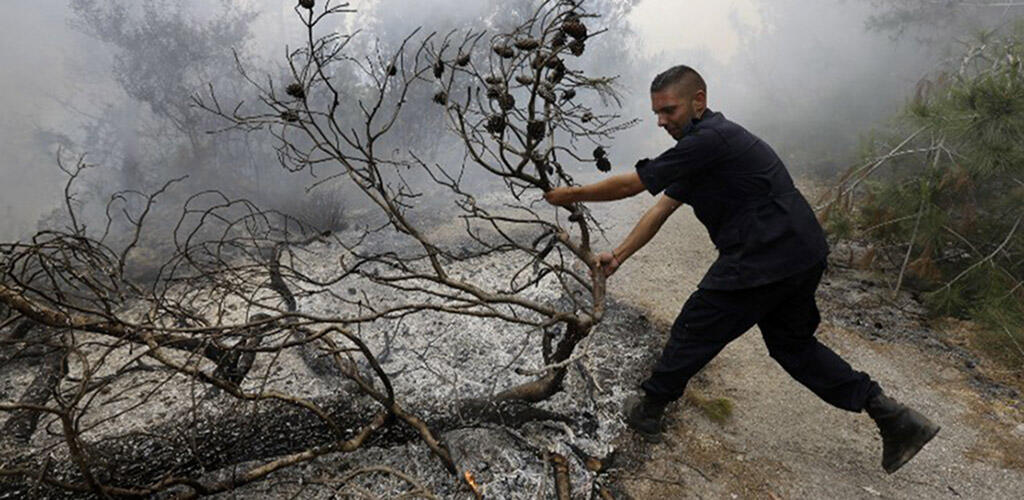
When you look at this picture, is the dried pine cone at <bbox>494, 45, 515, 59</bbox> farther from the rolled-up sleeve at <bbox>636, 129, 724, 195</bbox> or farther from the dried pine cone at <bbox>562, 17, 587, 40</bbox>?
the rolled-up sleeve at <bbox>636, 129, 724, 195</bbox>

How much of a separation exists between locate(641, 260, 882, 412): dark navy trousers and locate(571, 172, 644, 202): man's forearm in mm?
560

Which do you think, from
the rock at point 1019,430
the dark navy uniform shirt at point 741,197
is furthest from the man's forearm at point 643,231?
the rock at point 1019,430

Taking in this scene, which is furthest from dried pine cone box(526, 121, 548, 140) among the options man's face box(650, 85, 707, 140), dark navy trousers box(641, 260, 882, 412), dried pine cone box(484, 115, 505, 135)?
dark navy trousers box(641, 260, 882, 412)

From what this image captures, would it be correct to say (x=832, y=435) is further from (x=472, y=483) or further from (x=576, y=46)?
(x=576, y=46)

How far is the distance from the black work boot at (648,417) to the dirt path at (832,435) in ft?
0.16

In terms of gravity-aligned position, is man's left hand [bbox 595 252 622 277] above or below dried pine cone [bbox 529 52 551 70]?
below

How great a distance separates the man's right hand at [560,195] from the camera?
204 cm

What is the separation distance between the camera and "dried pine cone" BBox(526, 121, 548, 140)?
1.83m

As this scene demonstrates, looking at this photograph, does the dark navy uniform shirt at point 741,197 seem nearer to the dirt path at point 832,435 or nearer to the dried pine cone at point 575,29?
the dried pine cone at point 575,29

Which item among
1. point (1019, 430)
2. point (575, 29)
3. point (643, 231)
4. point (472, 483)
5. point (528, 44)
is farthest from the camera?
point (1019, 430)

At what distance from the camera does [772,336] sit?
88.9 inches

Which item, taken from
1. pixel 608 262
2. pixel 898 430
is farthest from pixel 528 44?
pixel 898 430

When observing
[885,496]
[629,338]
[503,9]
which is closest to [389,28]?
[503,9]

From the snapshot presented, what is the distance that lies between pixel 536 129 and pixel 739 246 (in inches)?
37.4
